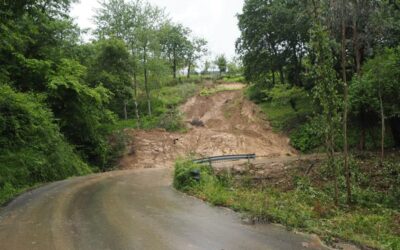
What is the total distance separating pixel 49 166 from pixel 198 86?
134 ft

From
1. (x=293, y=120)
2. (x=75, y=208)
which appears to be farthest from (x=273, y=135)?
(x=75, y=208)

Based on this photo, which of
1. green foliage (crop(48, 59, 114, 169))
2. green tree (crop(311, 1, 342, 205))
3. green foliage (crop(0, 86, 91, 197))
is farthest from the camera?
green foliage (crop(48, 59, 114, 169))

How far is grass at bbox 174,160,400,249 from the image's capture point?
8945 millimetres

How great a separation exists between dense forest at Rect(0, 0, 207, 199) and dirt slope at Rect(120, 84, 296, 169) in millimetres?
2325

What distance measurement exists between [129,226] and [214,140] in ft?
90.9

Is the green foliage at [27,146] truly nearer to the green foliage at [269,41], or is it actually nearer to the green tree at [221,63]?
the green foliage at [269,41]

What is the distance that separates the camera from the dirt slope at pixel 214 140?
33375 millimetres

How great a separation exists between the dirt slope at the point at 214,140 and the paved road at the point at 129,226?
18.9 m

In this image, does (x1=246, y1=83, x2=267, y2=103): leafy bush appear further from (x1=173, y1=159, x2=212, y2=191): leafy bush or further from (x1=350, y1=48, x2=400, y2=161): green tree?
(x1=173, y1=159, x2=212, y2=191): leafy bush

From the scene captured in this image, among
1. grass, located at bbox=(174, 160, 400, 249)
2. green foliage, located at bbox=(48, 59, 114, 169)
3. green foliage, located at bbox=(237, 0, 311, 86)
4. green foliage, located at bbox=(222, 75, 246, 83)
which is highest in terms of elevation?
green foliage, located at bbox=(237, 0, 311, 86)

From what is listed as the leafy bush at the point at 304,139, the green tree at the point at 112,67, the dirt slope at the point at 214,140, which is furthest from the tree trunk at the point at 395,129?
the green tree at the point at 112,67

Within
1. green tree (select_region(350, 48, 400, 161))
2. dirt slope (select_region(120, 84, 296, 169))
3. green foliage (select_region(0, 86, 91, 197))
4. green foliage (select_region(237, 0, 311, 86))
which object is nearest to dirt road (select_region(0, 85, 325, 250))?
green foliage (select_region(0, 86, 91, 197))

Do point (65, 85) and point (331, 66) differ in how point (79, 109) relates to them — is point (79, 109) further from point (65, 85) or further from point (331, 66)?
point (331, 66)

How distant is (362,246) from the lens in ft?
25.9
